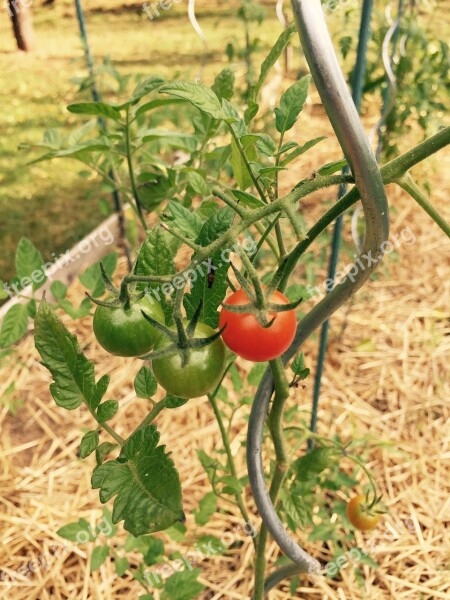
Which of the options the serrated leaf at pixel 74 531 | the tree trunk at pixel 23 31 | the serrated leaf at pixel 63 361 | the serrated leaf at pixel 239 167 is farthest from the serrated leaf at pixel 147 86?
the tree trunk at pixel 23 31

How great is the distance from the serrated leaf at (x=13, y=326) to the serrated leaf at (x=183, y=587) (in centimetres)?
51

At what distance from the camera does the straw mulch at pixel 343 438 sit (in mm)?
1333

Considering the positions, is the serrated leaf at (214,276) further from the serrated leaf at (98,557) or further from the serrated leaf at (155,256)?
the serrated leaf at (98,557)

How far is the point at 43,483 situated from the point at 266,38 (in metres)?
4.30

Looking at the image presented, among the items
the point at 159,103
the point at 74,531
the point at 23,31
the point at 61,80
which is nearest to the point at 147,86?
the point at 159,103

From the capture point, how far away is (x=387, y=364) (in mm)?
→ 1897

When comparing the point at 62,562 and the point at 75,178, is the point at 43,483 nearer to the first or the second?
the point at 62,562

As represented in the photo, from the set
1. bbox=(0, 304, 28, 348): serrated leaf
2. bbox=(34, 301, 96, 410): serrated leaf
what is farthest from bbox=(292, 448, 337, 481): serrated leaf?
bbox=(0, 304, 28, 348): serrated leaf

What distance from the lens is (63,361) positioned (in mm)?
625

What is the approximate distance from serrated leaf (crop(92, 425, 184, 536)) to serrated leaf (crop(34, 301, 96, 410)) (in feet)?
0.29

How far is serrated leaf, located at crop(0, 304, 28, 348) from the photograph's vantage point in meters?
0.96

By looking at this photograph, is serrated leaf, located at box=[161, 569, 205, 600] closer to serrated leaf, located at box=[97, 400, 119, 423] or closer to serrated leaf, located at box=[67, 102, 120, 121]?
serrated leaf, located at box=[97, 400, 119, 423]

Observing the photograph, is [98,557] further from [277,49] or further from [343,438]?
A: [277,49]

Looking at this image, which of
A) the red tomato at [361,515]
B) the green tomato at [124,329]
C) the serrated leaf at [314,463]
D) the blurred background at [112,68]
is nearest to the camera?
the green tomato at [124,329]
